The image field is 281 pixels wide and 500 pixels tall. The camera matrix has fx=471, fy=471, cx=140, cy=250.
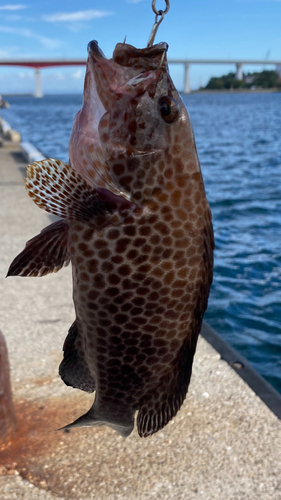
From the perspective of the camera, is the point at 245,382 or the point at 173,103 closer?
the point at 173,103

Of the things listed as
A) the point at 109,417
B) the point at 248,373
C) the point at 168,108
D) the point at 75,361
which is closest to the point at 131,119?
the point at 168,108

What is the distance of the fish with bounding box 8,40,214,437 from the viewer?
1887mm

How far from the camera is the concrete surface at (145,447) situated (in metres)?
4.07

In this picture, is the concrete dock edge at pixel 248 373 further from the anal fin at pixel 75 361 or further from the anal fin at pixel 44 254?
the anal fin at pixel 44 254

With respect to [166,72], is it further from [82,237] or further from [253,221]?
[253,221]

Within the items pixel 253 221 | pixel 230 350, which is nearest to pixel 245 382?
pixel 230 350

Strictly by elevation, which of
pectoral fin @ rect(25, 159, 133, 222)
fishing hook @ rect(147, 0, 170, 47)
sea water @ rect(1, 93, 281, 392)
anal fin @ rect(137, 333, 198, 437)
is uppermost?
fishing hook @ rect(147, 0, 170, 47)

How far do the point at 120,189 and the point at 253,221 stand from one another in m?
13.0

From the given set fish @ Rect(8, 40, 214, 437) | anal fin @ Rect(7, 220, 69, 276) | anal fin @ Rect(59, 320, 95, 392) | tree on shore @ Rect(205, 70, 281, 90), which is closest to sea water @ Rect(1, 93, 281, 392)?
anal fin @ Rect(59, 320, 95, 392)

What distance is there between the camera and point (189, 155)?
1954 mm

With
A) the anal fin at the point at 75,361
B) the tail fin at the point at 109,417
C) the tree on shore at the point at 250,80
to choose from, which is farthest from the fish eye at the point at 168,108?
the tree on shore at the point at 250,80

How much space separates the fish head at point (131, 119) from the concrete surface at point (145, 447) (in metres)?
3.18

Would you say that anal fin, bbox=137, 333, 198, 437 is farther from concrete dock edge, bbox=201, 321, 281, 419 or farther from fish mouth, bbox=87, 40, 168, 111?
concrete dock edge, bbox=201, 321, 281, 419

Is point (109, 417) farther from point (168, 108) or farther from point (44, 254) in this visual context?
point (168, 108)
